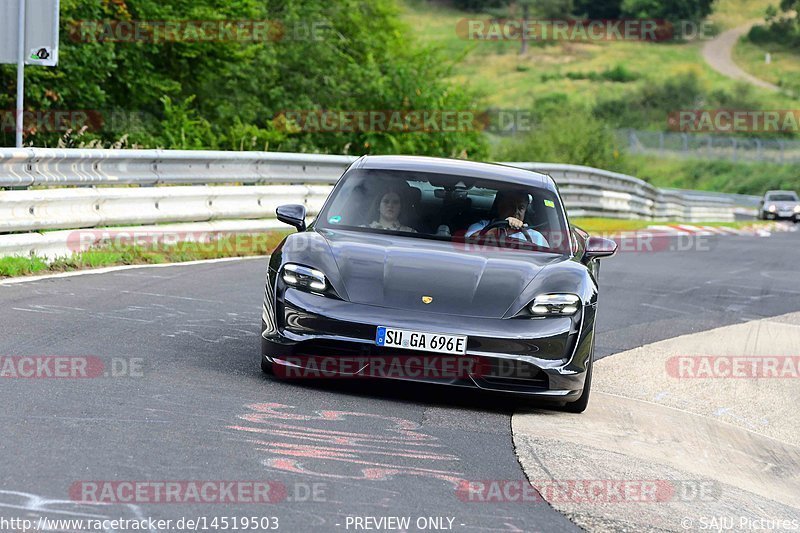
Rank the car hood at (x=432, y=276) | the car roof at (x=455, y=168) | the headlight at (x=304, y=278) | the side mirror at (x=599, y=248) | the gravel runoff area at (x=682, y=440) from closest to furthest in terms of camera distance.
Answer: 1. the gravel runoff area at (x=682, y=440)
2. the car hood at (x=432, y=276)
3. the headlight at (x=304, y=278)
4. the side mirror at (x=599, y=248)
5. the car roof at (x=455, y=168)

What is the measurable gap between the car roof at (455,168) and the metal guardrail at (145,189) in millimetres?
4084

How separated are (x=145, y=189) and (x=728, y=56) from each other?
4630 inches

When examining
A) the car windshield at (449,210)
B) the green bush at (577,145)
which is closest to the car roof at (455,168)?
the car windshield at (449,210)

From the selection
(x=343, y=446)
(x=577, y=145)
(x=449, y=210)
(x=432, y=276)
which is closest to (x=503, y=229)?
(x=449, y=210)

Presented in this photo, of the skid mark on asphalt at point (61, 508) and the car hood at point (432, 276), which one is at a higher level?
the car hood at point (432, 276)

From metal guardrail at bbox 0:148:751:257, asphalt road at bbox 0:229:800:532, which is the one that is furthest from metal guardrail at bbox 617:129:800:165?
asphalt road at bbox 0:229:800:532

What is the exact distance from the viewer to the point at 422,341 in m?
6.89

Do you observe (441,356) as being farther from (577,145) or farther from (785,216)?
(785,216)

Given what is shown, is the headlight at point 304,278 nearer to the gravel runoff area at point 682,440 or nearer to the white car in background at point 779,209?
the gravel runoff area at point 682,440

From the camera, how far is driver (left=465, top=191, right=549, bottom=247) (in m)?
8.29

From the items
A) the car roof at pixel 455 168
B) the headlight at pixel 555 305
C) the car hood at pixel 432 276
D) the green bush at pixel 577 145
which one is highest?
the car roof at pixel 455 168

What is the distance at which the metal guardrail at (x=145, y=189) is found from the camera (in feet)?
38.4

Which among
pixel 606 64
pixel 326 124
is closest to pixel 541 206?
pixel 326 124

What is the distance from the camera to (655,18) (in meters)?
131
